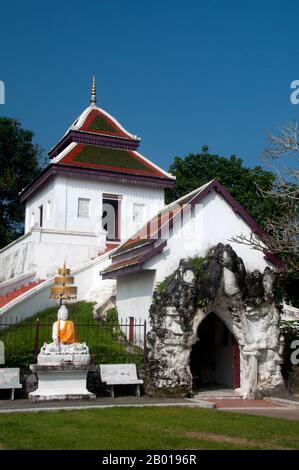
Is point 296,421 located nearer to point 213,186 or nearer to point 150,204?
point 213,186

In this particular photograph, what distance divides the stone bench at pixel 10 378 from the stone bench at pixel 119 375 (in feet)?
6.82

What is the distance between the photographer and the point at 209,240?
15961 mm

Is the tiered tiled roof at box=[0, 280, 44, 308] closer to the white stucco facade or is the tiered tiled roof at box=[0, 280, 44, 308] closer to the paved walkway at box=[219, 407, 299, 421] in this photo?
the white stucco facade

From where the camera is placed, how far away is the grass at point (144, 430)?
8.03 meters

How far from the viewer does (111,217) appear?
27562 mm

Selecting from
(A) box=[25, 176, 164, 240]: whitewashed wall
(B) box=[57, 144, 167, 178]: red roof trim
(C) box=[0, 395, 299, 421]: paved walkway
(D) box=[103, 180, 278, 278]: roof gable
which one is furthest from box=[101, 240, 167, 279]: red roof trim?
(B) box=[57, 144, 167, 178]: red roof trim

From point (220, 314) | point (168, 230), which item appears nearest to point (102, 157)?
point (168, 230)

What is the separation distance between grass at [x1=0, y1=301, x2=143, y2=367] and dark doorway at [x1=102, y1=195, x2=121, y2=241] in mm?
8135

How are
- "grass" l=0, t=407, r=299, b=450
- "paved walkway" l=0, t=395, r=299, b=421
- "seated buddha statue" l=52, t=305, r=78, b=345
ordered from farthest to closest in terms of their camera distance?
"seated buddha statue" l=52, t=305, r=78, b=345 → "paved walkway" l=0, t=395, r=299, b=421 → "grass" l=0, t=407, r=299, b=450

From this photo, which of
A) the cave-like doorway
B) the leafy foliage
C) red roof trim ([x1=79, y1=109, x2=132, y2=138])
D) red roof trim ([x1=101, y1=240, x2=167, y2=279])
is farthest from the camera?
red roof trim ([x1=79, y1=109, x2=132, y2=138])

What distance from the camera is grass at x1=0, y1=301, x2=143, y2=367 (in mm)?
14651

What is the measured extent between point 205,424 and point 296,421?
201cm
